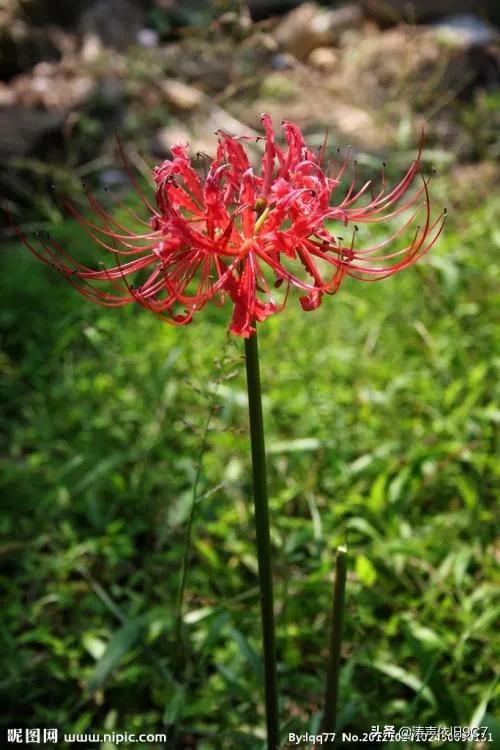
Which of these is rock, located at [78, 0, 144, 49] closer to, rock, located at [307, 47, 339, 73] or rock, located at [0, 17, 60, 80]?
rock, located at [0, 17, 60, 80]

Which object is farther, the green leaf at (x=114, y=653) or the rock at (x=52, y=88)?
the rock at (x=52, y=88)

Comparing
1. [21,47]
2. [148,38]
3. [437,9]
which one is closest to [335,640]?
[21,47]

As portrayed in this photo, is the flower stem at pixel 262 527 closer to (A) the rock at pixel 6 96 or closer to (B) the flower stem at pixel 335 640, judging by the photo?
(B) the flower stem at pixel 335 640

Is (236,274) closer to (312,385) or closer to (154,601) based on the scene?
(154,601)

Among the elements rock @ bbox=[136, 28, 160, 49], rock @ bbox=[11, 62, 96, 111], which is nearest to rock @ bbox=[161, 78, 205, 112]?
rock @ bbox=[11, 62, 96, 111]

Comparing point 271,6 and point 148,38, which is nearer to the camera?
point 148,38

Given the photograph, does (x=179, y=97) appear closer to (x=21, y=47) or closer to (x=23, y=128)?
(x=23, y=128)

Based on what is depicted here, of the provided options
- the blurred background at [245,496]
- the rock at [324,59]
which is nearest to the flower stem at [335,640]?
the blurred background at [245,496]
